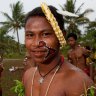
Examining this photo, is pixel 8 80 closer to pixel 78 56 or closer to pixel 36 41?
pixel 78 56

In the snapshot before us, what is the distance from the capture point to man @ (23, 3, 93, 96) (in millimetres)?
2545

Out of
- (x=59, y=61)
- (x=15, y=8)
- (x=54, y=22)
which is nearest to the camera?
(x=54, y=22)

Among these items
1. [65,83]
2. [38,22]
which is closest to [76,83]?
[65,83]

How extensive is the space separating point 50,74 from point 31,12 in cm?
48

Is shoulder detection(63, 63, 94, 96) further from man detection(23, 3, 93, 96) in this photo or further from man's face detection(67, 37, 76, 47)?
man's face detection(67, 37, 76, 47)

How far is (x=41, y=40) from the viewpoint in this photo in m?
2.56

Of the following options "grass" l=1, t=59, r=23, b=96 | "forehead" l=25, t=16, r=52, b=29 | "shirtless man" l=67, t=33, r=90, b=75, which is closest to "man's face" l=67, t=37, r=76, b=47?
"shirtless man" l=67, t=33, r=90, b=75

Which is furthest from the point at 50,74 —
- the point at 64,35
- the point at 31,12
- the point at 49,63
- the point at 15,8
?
the point at 15,8

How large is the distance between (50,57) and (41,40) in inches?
6.5

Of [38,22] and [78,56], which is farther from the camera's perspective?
[78,56]

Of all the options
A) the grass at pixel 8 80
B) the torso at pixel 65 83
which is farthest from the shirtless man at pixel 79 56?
the torso at pixel 65 83

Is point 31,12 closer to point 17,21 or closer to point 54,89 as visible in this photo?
point 54,89

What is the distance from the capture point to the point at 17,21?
50.9 meters

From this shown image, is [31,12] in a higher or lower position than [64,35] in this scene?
higher
